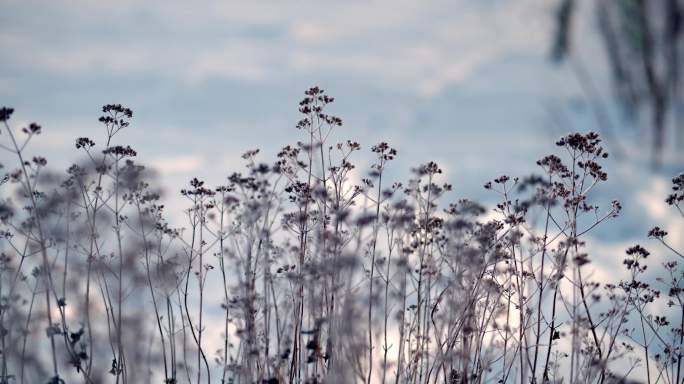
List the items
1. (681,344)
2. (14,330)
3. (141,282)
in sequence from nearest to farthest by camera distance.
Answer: (14,330)
(141,282)
(681,344)

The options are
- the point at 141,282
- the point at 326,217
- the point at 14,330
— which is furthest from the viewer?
the point at 326,217

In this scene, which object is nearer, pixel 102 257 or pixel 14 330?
pixel 14 330

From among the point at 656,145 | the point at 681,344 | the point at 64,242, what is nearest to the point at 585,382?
the point at 681,344

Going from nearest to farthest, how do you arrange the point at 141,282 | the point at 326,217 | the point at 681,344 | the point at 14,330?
1. the point at 14,330
2. the point at 141,282
3. the point at 326,217
4. the point at 681,344

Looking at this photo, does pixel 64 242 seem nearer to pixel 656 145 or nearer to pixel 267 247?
pixel 267 247

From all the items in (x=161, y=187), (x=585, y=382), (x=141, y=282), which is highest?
(x=161, y=187)

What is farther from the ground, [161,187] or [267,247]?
[161,187]

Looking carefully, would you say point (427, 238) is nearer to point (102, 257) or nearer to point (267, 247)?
point (267, 247)

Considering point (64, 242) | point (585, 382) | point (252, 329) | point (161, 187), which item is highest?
point (161, 187)

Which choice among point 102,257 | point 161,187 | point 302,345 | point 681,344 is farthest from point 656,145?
point 102,257

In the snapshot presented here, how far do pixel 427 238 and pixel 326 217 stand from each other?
948 mm

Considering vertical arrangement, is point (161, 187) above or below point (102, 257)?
above

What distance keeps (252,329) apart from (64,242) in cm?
181

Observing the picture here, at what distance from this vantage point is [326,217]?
5875 millimetres
